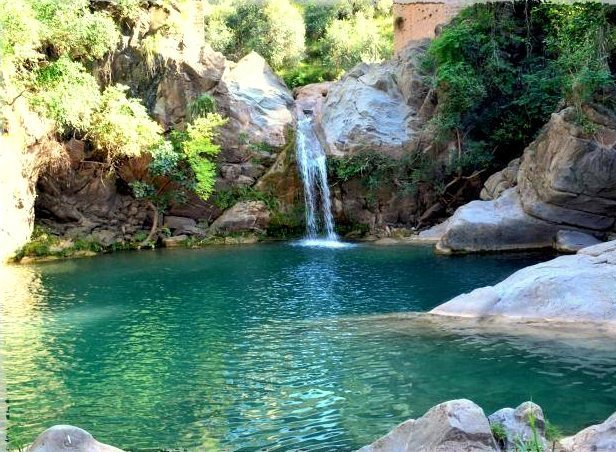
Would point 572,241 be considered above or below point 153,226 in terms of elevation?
below

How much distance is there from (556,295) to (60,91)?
1879cm

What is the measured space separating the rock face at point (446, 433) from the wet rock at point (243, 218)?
24.4 meters

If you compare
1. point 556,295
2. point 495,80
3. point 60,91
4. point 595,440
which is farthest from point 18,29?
point 595,440

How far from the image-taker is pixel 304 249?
1070 inches

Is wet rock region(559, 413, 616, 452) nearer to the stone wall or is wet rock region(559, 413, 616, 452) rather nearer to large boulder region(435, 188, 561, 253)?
large boulder region(435, 188, 561, 253)

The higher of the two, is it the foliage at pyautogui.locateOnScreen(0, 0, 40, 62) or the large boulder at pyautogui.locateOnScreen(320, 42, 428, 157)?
the foliage at pyautogui.locateOnScreen(0, 0, 40, 62)

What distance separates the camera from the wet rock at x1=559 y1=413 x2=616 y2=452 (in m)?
6.06

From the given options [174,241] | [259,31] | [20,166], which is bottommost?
[174,241]

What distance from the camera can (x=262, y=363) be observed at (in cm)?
1192

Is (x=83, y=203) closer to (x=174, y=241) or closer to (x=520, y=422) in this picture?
(x=174, y=241)

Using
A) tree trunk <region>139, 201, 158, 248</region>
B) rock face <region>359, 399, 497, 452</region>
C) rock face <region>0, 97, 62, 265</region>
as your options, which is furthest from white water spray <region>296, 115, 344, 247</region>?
rock face <region>359, 399, 497, 452</region>

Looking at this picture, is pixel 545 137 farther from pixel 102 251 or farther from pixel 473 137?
pixel 102 251

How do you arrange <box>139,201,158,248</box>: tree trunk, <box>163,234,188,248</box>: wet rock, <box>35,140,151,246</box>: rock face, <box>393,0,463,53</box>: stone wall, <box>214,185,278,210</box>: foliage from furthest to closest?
1. <box>393,0,463,53</box>: stone wall
2. <box>214,185,278,210</box>: foliage
3. <box>163,234,188,248</box>: wet rock
4. <box>139,201,158,248</box>: tree trunk
5. <box>35,140,151,246</box>: rock face

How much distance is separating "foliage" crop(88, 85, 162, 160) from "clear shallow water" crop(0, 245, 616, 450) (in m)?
9.06
